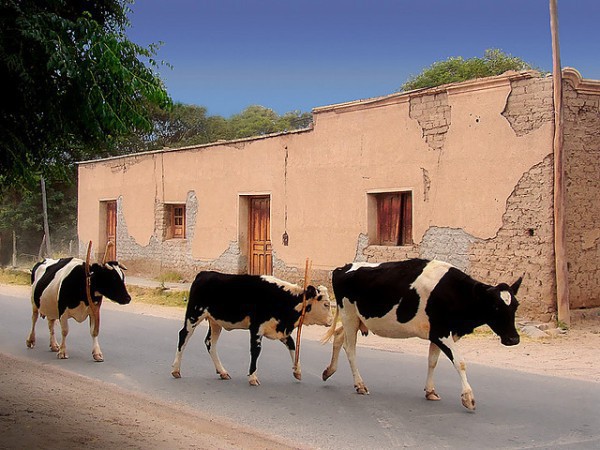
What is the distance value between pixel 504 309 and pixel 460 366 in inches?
27.6

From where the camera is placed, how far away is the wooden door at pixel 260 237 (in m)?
19.1

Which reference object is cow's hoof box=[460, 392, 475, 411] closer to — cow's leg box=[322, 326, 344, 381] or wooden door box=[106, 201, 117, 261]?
cow's leg box=[322, 326, 344, 381]

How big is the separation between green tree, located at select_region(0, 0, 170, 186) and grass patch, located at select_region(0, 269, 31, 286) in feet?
60.9

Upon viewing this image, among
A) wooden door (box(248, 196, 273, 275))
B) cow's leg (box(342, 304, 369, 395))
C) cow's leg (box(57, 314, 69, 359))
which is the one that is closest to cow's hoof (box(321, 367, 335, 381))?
cow's leg (box(342, 304, 369, 395))

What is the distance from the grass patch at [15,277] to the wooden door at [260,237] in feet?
28.7

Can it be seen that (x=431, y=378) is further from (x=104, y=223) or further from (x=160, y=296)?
(x=104, y=223)

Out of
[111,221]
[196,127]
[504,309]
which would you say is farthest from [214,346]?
[196,127]

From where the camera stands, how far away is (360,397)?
7562 mm

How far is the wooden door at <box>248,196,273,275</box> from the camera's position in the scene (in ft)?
62.6

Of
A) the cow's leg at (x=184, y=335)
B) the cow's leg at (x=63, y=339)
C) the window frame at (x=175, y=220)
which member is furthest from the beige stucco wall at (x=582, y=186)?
the window frame at (x=175, y=220)

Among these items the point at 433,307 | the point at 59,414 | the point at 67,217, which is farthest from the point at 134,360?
the point at 67,217

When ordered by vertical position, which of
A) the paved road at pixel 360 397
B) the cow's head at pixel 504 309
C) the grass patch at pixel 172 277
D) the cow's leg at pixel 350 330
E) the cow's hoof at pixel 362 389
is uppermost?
the cow's head at pixel 504 309

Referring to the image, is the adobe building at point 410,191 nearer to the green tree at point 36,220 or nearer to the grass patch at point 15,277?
the grass patch at point 15,277

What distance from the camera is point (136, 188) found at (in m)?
23.9
